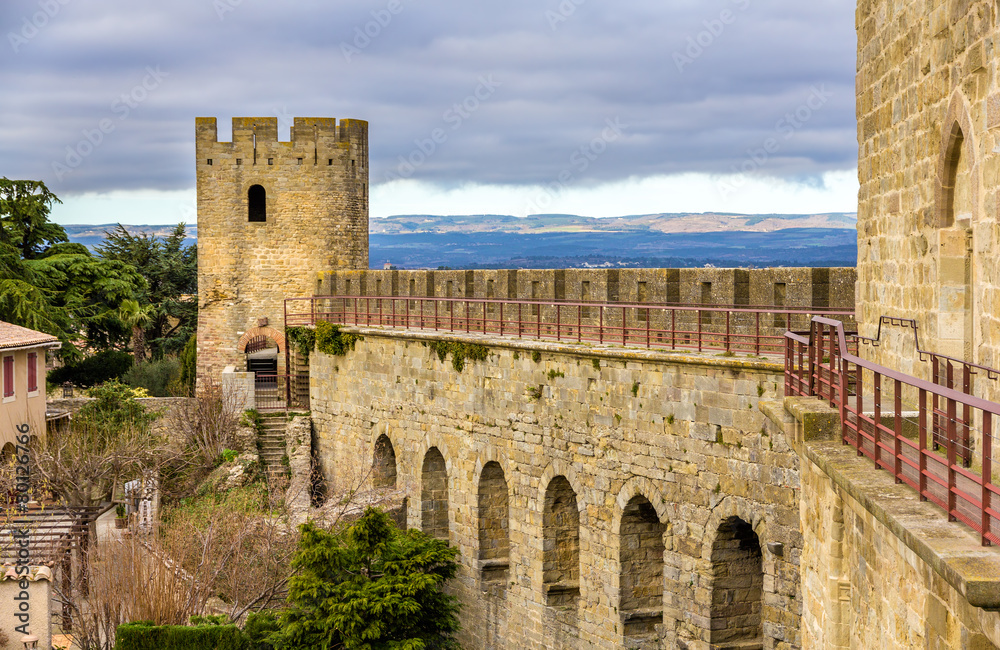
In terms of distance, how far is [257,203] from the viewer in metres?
28.8

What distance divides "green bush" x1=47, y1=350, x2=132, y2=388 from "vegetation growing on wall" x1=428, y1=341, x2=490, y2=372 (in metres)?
18.6

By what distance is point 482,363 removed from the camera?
1920 cm

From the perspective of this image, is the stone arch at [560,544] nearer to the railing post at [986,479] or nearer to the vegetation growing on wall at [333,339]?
the vegetation growing on wall at [333,339]

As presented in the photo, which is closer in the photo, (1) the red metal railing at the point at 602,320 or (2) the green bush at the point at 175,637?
(1) the red metal railing at the point at 602,320

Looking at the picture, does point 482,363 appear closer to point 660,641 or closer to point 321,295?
point 660,641

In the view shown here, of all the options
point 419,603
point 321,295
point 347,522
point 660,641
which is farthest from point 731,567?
point 321,295

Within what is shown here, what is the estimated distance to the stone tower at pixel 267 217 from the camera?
28.0m

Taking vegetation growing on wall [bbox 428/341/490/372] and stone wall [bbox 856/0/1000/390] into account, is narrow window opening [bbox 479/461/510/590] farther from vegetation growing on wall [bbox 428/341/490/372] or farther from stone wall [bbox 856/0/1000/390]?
stone wall [bbox 856/0/1000/390]

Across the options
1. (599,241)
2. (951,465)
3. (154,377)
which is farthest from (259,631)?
(599,241)

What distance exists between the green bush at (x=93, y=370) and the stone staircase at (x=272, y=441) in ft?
37.3

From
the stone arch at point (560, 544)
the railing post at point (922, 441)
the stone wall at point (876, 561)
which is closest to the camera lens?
the stone wall at point (876, 561)

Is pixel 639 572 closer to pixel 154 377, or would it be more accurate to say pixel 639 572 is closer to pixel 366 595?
pixel 366 595

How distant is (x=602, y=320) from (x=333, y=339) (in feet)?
30.9

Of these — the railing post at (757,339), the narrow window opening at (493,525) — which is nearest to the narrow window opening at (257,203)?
the narrow window opening at (493,525)
